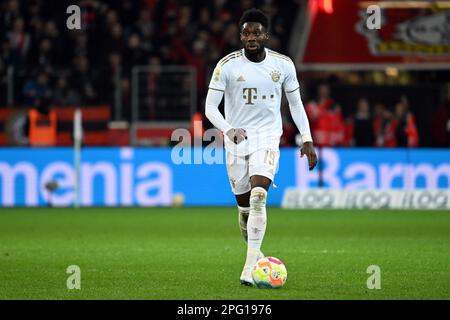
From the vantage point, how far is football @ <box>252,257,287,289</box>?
10117mm

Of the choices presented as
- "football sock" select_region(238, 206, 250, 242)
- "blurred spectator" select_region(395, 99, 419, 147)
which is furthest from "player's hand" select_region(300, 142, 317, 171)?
"blurred spectator" select_region(395, 99, 419, 147)

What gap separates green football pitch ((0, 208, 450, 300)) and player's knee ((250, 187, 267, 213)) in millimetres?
722

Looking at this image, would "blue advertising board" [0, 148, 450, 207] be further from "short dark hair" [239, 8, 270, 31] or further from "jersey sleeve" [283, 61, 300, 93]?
"short dark hair" [239, 8, 270, 31]

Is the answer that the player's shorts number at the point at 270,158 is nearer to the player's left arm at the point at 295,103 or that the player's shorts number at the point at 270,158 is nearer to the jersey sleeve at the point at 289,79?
the player's left arm at the point at 295,103

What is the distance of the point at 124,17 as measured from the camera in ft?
87.8

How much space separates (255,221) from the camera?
10500 mm

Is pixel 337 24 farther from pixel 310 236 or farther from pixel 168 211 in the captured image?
pixel 310 236

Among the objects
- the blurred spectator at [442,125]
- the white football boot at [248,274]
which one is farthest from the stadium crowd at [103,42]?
the white football boot at [248,274]

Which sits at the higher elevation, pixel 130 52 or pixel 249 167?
pixel 130 52

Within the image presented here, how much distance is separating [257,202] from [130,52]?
1555cm

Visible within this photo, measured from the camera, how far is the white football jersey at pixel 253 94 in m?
10.8

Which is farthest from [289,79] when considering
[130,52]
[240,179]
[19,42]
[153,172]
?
[19,42]

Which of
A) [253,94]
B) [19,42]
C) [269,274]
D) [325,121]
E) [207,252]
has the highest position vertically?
[19,42]

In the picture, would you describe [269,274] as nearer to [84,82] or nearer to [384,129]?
[384,129]
